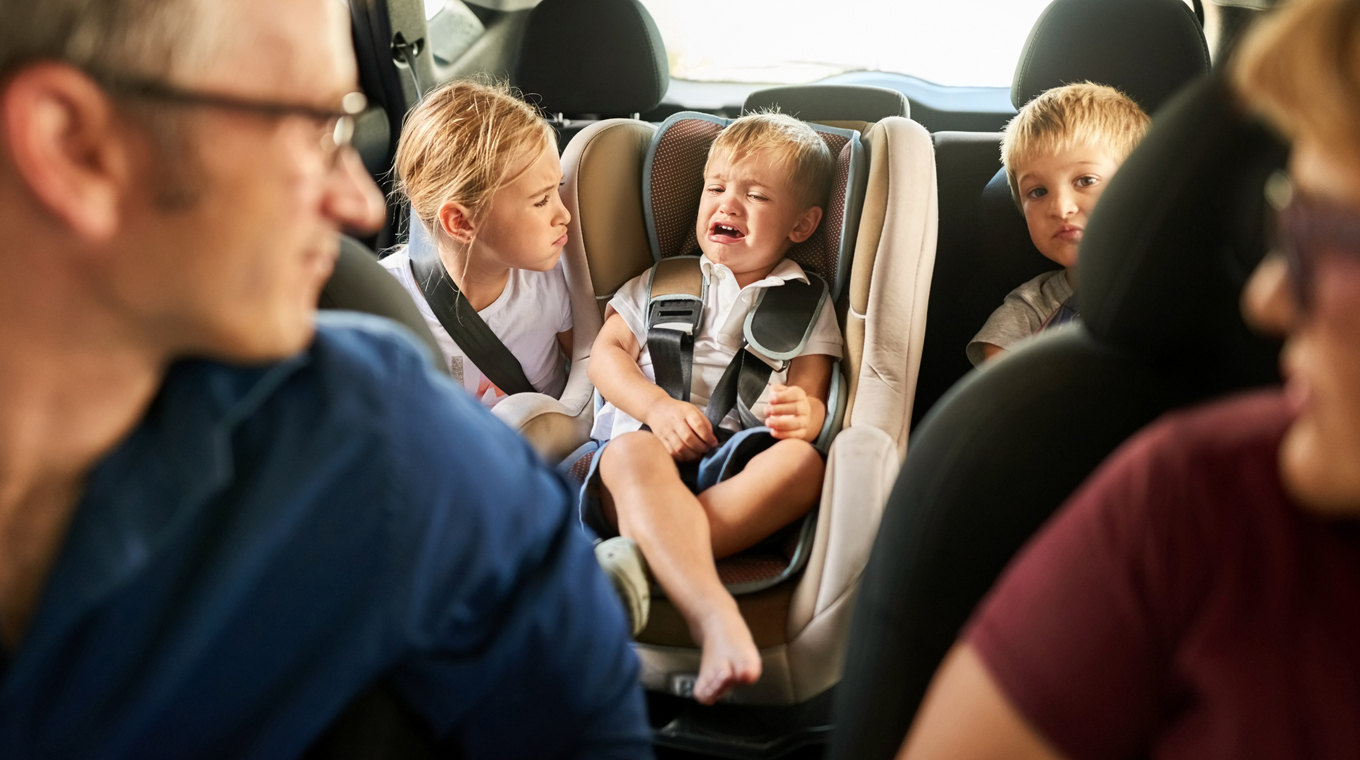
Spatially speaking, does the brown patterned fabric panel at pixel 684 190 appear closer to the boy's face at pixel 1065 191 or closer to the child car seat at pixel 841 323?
the child car seat at pixel 841 323

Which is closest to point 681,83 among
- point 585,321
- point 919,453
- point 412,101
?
point 412,101

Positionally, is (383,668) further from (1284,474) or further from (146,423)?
(1284,474)

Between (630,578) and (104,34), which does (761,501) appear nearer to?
(630,578)

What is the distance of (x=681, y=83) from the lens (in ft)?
13.5

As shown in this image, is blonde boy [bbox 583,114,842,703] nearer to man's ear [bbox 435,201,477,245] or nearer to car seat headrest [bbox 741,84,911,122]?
man's ear [bbox 435,201,477,245]

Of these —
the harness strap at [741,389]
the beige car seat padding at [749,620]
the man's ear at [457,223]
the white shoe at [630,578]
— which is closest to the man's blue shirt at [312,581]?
the white shoe at [630,578]

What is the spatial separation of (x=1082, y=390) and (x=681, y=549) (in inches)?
34.3

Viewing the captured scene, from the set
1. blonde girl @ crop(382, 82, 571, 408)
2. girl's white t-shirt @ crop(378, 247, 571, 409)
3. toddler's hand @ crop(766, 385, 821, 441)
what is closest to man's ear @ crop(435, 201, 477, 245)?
blonde girl @ crop(382, 82, 571, 408)

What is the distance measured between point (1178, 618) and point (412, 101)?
97.5 inches

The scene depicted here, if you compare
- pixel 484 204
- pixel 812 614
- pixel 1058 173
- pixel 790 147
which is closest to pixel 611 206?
pixel 484 204

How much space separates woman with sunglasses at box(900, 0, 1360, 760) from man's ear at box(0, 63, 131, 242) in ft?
2.02

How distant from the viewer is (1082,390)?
86 centimetres

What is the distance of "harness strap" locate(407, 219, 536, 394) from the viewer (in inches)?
78.5

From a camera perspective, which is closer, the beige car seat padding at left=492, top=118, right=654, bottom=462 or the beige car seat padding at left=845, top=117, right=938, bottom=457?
the beige car seat padding at left=845, top=117, right=938, bottom=457
